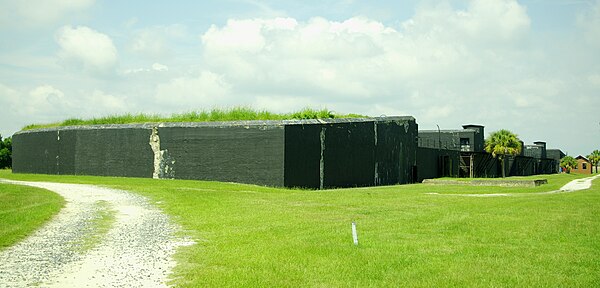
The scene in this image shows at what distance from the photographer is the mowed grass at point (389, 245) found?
27.5ft

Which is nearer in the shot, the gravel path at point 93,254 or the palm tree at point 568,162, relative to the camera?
the gravel path at point 93,254

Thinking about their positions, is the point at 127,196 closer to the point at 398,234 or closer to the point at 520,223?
the point at 398,234

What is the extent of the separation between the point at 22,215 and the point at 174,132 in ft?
58.9

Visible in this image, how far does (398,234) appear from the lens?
12.5m

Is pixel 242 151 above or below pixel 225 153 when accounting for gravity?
above

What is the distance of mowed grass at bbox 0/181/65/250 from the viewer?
1216 centimetres

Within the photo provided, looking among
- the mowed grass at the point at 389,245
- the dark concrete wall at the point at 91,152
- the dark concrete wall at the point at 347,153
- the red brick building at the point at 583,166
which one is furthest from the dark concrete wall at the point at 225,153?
the red brick building at the point at 583,166

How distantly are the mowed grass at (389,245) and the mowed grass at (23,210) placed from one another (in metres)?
3.31

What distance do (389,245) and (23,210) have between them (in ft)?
33.9

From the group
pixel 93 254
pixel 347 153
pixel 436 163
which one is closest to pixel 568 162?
pixel 436 163

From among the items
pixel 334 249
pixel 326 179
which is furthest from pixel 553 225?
pixel 326 179

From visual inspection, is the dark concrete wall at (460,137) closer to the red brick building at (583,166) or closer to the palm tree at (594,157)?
the palm tree at (594,157)

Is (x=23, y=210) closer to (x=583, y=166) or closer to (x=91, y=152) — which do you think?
(x=91, y=152)

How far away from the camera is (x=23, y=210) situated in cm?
1589
